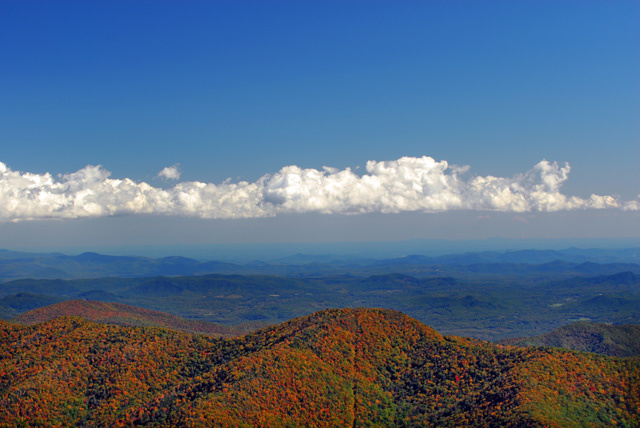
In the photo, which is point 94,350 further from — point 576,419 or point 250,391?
point 576,419

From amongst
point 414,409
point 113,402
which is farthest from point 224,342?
point 414,409

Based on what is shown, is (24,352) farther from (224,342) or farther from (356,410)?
(356,410)

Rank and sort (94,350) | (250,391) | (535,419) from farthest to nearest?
(94,350)
(250,391)
(535,419)

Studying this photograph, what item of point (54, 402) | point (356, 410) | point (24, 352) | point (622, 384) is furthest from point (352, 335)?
point (24, 352)

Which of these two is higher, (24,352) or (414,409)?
(24,352)

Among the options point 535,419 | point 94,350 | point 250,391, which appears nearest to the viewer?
point 535,419

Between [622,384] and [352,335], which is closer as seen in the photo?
[622,384]
